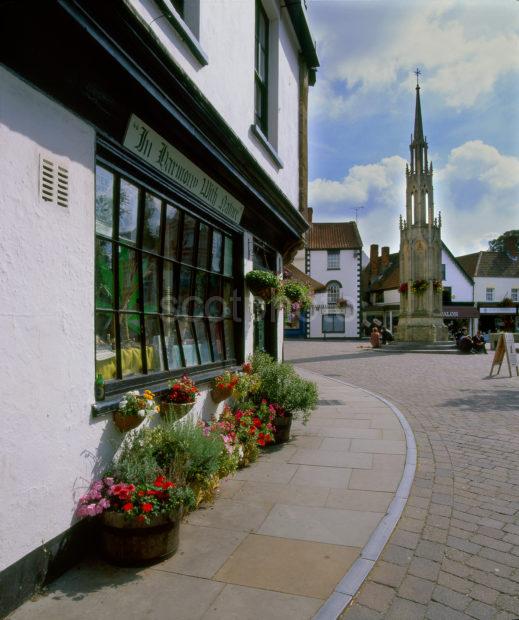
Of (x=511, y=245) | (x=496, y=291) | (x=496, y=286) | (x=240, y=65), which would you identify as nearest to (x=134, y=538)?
(x=240, y=65)

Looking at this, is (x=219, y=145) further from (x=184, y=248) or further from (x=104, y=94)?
(x=104, y=94)

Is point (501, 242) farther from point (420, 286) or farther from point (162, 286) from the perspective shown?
point (162, 286)

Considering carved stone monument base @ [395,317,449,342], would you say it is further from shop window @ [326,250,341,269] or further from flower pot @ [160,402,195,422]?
flower pot @ [160,402,195,422]

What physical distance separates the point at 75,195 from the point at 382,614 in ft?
10.5

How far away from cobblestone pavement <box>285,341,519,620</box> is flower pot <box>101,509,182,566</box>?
4.15 feet

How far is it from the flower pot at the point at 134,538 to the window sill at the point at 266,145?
5330mm

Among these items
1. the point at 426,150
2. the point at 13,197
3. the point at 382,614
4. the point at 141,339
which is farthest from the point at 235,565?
the point at 426,150

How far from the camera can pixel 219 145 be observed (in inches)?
209

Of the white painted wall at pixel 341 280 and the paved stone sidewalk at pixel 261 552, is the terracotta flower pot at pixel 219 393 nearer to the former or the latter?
the paved stone sidewalk at pixel 261 552

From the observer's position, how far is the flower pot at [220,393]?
18.4 ft

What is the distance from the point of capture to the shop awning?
44.8 metres

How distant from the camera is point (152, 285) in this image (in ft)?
15.3

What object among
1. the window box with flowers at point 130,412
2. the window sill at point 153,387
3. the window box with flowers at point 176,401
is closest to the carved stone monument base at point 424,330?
the window sill at point 153,387

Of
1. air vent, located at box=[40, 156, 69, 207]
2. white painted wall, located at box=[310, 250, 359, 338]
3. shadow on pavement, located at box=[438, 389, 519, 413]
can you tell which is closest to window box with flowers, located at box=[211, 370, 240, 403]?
air vent, located at box=[40, 156, 69, 207]
